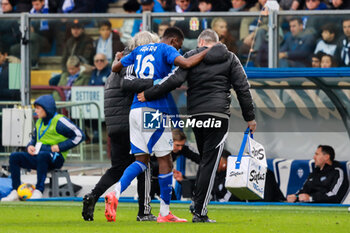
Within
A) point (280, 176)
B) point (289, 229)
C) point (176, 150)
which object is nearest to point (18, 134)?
point (176, 150)

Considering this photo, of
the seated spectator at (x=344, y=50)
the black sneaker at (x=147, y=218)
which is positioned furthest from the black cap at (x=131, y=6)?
the black sneaker at (x=147, y=218)

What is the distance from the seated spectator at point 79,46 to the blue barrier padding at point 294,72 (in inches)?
117

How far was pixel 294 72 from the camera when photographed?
1248 centimetres

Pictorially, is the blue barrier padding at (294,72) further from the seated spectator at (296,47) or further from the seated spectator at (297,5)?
the seated spectator at (297,5)

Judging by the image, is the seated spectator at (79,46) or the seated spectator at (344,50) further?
the seated spectator at (79,46)

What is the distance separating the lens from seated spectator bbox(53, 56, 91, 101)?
1455 centimetres

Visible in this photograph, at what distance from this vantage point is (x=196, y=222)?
9.52 m

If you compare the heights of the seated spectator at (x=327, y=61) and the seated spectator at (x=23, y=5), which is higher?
the seated spectator at (x=23, y=5)

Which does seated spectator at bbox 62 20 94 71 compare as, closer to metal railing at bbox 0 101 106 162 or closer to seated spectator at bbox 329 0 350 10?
metal railing at bbox 0 101 106 162

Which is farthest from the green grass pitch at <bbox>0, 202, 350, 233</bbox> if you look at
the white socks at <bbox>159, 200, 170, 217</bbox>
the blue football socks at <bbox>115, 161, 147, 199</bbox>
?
the blue football socks at <bbox>115, 161, 147, 199</bbox>

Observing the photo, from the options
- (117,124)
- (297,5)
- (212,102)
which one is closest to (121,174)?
(117,124)

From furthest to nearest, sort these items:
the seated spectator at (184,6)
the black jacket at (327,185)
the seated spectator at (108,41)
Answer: the seated spectator at (184,6) → the seated spectator at (108,41) → the black jacket at (327,185)

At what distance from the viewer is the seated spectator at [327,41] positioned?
44.0ft

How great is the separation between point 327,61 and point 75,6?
5924 millimetres
